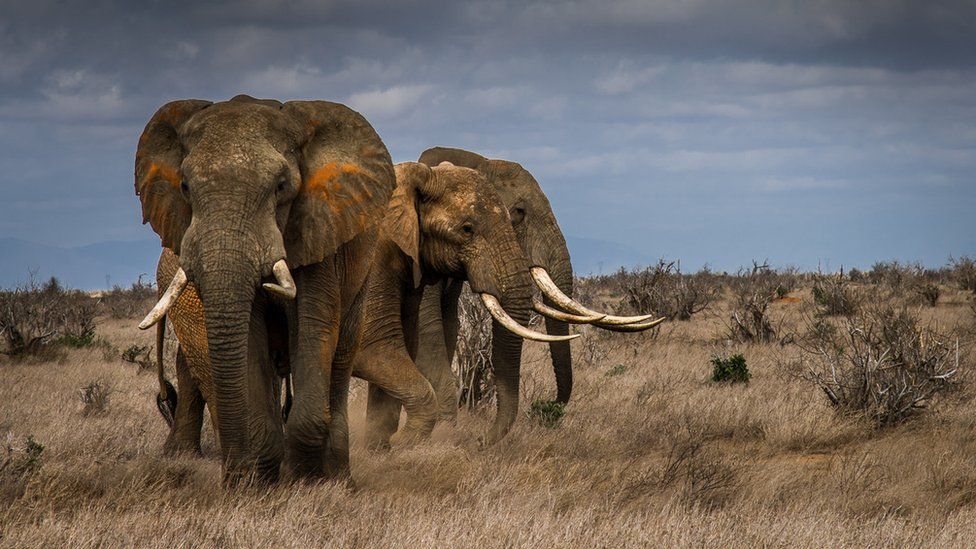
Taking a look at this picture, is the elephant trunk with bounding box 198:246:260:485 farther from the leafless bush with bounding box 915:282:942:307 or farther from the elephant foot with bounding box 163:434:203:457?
the leafless bush with bounding box 915:282:942:307

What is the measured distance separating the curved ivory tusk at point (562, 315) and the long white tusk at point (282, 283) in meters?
3.26

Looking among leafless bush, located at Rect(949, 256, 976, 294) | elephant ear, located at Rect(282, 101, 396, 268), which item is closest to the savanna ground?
elephant ear, located at Rect(282, 101, 396, 268)

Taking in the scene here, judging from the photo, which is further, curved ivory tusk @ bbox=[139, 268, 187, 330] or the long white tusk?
curved ivory tusk @ bbox=[139, 268, 187, 330]

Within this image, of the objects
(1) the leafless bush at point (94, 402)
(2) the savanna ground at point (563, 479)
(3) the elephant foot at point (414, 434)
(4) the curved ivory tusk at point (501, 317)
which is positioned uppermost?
(4) the curved ivory tusk at point (501, 317)

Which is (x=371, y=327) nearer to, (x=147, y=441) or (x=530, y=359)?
(x=147, y=441)

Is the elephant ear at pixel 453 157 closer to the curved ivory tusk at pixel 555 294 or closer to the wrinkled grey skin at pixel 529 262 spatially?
the wrinkled grey skin at pixel 529 262

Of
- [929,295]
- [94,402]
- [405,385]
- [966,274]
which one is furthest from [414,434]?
[966,274]

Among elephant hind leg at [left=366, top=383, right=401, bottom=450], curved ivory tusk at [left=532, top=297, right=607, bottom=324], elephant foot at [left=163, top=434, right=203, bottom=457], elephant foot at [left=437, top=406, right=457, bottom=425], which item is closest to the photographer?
elephant foot at [left=163, top=434, right=203, bottom=457]

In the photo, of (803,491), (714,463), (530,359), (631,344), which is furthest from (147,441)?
(631,344)

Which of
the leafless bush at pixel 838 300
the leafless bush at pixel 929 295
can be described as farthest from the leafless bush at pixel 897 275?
the leafless bush at pixel 838 300

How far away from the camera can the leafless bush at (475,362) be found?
36.1ft

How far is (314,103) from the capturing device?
6.26 metres

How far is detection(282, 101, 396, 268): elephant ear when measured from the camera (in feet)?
19.5

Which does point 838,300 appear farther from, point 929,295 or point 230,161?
point 230,161
